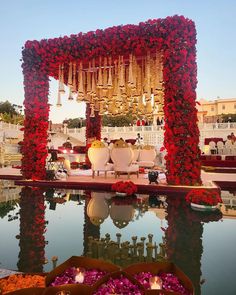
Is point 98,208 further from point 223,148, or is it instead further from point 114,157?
point 223,148

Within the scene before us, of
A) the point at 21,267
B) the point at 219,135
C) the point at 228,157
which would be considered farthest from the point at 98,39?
the point at 219,135

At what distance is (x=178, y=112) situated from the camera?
25.5 feet

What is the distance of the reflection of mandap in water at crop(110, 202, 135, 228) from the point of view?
16.0 ft

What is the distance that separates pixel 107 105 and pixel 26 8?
497cm

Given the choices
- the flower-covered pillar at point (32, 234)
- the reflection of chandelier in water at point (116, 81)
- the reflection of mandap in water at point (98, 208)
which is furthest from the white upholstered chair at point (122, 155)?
the flower-covered pillar at point (32, 234)

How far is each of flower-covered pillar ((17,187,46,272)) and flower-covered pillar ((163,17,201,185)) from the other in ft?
10.6

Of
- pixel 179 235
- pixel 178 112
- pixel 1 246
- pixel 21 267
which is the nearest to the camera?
pixel 21 267

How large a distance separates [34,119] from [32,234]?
5.45 meters

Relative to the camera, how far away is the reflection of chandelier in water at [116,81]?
992cm

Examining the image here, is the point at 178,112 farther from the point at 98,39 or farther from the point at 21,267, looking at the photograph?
the point at 21,267

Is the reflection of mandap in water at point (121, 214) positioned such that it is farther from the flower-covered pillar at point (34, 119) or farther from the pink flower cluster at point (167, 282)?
the flower-covered pillar at point (34, 119)

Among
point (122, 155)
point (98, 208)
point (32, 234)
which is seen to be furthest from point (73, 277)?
point (122, 155)

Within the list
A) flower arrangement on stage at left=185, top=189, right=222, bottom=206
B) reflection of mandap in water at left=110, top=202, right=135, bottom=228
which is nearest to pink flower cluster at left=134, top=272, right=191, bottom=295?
reflection of mandap in water at left=110, top=202, right=135, bottom=228

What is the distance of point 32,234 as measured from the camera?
418 cm
